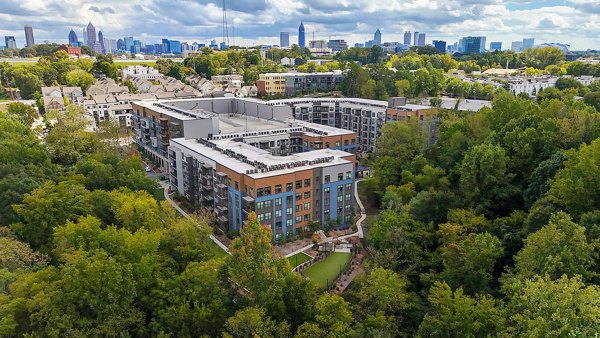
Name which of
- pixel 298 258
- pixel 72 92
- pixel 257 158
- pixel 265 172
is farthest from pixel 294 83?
pixel 298 258

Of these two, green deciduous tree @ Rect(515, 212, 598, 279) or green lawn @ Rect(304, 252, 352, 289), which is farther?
green lawn @ Rect(304, 252, 352, 289)

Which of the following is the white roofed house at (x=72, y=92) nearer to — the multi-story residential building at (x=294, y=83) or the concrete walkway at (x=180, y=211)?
the multi-story residential building at (x=294, y=83)

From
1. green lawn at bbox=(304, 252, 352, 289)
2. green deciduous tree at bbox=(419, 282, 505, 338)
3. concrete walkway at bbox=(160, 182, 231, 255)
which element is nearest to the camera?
green deciduous tree at bbox=(419, 282, 505, 338)

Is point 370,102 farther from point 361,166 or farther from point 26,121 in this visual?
point 26,121

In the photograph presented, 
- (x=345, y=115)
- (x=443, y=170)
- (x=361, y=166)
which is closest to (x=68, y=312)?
(x=443, y=170)

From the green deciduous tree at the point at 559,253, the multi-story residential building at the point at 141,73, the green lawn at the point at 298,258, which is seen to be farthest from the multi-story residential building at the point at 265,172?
the multi-story residential building at the point at 141,73

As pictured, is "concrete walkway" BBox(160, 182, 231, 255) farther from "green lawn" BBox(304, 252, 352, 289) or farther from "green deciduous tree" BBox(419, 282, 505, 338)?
"green deciduous tree" BBox(419, 282, 505, 338)

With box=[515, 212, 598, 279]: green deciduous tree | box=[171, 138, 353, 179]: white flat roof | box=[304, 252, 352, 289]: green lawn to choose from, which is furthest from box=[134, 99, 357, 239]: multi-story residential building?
box=[515, 212, 598, 279]: green deciduous tree
